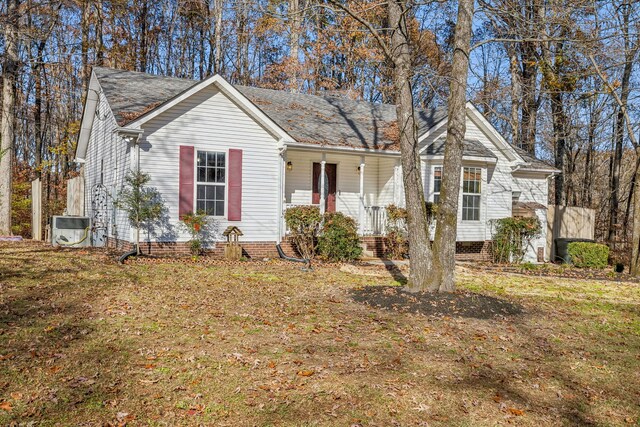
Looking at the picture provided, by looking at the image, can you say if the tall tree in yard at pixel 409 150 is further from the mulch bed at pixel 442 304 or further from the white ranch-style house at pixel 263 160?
the white ranch-style house at pixel 263 160

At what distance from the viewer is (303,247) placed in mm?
13820

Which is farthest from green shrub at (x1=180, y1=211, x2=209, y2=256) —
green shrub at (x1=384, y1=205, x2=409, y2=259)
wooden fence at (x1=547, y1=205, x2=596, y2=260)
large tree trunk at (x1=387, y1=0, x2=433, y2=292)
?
wooden fence at (x1=547, y1=205, x2=596, y2=260)

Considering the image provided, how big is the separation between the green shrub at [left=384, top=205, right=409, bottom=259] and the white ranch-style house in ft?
2.09

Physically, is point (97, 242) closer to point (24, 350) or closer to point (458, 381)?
point (24, 350)

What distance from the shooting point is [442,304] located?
7.65 m

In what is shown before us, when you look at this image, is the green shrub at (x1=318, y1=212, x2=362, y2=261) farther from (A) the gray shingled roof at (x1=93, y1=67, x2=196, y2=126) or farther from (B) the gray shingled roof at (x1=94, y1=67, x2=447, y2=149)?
(A) the gray shingled roof at (x1=93, y1=67, x2=196, y2=126)

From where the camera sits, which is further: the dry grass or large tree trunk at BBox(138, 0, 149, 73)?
large tree trunk at BBox(138, 0, 149, 73)

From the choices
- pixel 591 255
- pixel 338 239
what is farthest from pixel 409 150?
pixel 591 255

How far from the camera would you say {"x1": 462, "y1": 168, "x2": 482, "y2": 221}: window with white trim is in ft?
53.7

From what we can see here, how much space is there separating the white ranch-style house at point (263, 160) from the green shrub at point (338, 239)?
142cm

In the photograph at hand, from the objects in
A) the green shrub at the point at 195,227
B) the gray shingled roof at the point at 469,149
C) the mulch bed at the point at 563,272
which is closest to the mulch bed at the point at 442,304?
the mulch bed at the point at 563,272

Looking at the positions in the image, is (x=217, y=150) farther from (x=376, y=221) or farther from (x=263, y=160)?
(x=376, y=221)

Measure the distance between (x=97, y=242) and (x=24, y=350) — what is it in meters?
10.2

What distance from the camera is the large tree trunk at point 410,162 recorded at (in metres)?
8.14
